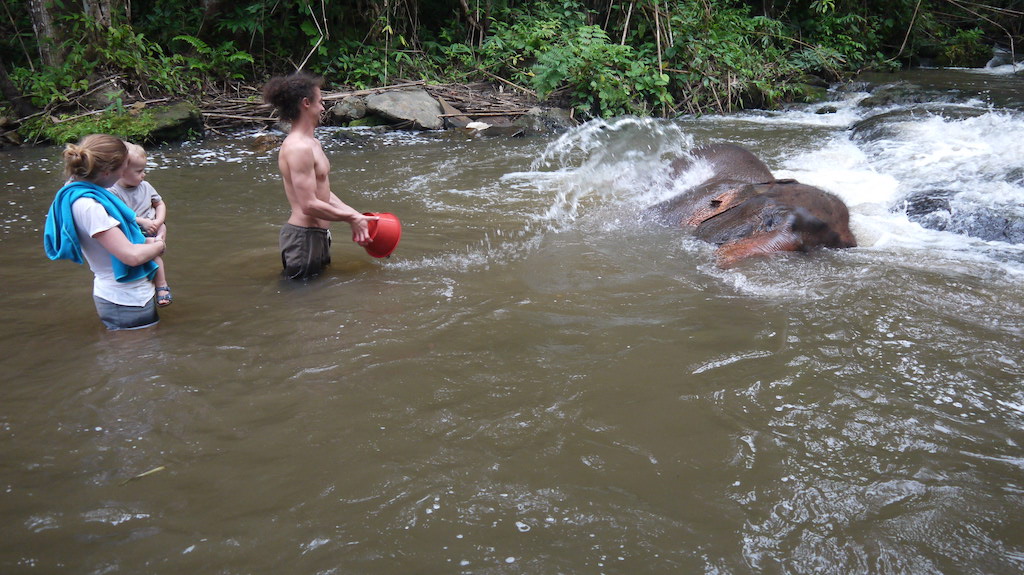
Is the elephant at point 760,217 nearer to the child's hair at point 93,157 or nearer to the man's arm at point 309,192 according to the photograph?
the man's arm at point 309,192

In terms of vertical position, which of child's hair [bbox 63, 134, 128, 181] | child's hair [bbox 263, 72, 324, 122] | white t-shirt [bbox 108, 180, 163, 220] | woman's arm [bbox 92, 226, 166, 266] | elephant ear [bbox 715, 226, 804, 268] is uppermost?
child's hair [bbox 263, 72, 324, 122]

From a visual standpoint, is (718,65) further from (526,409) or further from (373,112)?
(526,409)

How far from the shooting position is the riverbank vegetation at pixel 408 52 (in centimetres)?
1027

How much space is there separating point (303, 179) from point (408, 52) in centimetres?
920

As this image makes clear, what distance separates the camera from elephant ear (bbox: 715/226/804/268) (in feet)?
15.7

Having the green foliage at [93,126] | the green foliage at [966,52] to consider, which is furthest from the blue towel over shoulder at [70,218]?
the green foliage at [966,52]

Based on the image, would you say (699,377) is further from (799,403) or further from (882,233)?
(882,233)

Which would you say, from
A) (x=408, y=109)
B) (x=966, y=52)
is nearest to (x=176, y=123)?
(x=408, y=109)

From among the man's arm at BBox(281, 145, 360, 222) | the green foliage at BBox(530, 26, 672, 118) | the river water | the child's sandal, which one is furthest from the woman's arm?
the green foliage at BBox(530, 26, 672, 118)

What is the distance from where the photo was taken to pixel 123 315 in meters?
3.71

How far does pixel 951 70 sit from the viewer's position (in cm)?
1454

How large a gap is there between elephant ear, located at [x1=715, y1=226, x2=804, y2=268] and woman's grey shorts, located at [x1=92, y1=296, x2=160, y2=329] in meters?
3.49

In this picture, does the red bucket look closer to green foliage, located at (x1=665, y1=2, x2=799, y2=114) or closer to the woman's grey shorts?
the woman's grey shorts

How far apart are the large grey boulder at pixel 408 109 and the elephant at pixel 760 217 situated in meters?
5.35
